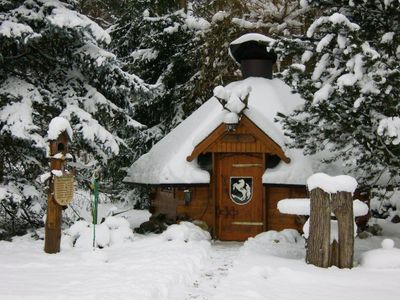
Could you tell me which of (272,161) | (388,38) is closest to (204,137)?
(272,161)

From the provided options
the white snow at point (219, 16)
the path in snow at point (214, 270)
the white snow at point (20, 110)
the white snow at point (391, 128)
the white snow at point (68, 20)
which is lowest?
the path in snow at point (214, 270)

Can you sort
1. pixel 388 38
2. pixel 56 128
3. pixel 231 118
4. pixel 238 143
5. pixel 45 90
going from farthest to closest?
pixel 238 143
pixel 231 118
pixel 45 90
pixel 56 128
pixel 388 38

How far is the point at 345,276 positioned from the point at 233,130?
18.4ft

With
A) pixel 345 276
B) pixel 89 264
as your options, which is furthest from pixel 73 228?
pixel 345 276

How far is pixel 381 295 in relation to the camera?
6906 millimetres

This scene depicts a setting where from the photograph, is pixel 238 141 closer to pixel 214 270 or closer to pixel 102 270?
pixel 214 270

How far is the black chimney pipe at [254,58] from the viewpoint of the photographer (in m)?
15.5

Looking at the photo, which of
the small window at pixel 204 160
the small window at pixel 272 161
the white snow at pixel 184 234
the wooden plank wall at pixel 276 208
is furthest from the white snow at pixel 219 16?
the white snow at pixel 184 234

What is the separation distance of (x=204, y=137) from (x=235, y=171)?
131cm

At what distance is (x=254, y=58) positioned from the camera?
15.7 meters

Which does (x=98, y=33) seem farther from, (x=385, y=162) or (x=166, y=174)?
(x=385, y=162)

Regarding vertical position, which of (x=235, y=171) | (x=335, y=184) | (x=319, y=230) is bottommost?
(x=319, y=230)

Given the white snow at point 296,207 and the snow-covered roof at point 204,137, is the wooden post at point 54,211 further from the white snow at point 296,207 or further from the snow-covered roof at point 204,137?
the white snow at point 296,207

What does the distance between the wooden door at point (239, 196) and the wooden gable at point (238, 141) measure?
283 mm
